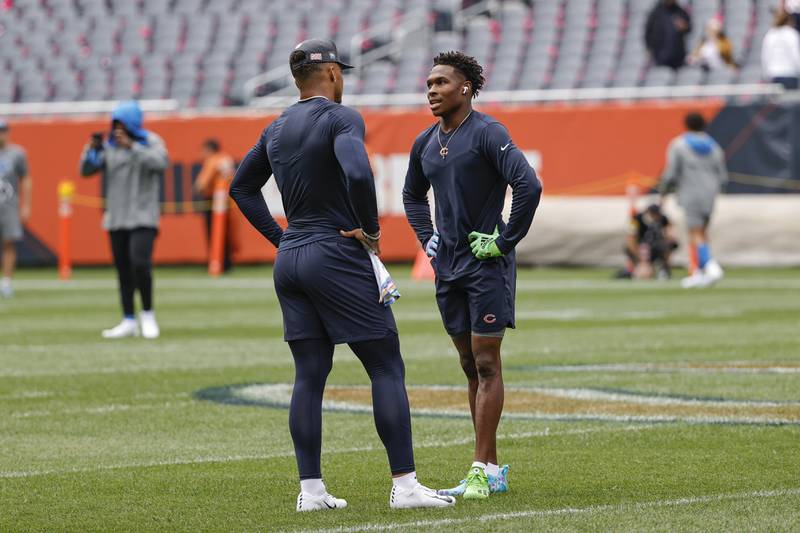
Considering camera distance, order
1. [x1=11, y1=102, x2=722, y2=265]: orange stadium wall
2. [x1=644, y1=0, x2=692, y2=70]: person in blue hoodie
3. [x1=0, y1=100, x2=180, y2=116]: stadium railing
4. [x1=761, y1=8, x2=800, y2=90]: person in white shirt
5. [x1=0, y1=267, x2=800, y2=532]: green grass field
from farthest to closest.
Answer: [x1=0, y1=100, x2=180, y2=116]: stadium railing
[x1=644, y1=0, x2=692, y2=70]: person in blue hoodie
[x1=11, y1=102, x2=722, y2=265]: orange stadium wall
[x1=761, y1=8, x2=800, y2=90]: person in white shirt
[x1=0, y1=267, x2=800, y2=532]: green grass field

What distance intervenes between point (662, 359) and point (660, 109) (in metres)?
13.8

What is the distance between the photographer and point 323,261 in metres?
6.73

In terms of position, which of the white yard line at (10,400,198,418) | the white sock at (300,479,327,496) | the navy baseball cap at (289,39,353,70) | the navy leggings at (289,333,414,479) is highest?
the navy baseball cap at (289,39,353,70)

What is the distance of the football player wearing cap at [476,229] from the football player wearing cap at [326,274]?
1.66 ft

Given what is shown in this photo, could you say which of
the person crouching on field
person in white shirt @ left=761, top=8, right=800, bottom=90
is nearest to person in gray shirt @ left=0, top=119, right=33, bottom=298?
the person crouching on field

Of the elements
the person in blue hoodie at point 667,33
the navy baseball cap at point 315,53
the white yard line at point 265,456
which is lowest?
the white yard line at point 265,456

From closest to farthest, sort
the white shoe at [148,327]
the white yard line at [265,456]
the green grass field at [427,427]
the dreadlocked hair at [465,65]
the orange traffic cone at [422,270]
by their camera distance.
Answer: the green grass field at [427,427]
the dreadlocked hair at [465,65]
the white yard line at [265,456]
the white shoe at [148,327]
the orange traffic cone at [422,270]

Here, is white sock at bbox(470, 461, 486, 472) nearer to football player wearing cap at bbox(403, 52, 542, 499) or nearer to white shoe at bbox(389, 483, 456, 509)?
football player wearing cap at bbox(403, 52, 542, 499)

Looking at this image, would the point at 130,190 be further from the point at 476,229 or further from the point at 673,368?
the point at 476,229

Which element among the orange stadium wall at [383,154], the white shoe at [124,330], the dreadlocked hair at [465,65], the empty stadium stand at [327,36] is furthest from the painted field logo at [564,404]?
the empty stadium stand at [327,36]

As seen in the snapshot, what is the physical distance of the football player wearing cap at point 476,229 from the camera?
23.2 ft

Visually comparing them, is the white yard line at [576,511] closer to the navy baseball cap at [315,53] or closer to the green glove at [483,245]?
the green glove at [483,245]

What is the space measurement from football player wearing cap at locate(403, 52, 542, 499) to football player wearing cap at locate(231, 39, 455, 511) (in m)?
0.51

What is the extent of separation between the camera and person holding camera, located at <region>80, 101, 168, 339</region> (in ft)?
49.2
